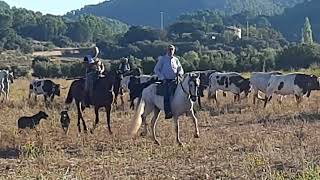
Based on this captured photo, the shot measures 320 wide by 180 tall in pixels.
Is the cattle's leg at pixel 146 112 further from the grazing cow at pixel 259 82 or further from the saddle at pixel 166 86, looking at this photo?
the grazing cow at pixel 259 82

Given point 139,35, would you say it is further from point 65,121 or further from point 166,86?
point 166,86

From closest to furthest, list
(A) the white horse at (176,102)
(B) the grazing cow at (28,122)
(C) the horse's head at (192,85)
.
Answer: (C) the horse's head at (192,85), (A) the white horse at (176,102), (B) the grazing cow at (28,122)

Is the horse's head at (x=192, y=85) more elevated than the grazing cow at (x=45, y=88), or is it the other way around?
the horse's head at (x=192, y=85)

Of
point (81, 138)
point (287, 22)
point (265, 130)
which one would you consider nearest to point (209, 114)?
point (265, 130)

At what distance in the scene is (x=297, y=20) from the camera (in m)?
131

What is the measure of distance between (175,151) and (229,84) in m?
14.3

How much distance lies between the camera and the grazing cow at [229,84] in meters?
27.4

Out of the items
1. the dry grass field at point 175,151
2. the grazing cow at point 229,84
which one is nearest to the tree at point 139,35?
the grazing cow at point 229,84

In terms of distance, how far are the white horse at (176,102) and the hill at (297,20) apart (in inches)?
4189

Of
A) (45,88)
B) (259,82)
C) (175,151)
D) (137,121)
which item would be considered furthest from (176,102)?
(45,88)

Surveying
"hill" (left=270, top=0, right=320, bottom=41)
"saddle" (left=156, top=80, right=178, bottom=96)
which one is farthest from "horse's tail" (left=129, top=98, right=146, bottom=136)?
"hill" (left=270, top=0, right=320, bottom=41)

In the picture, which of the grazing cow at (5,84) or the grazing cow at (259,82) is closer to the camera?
the grazing cow at (259,82)

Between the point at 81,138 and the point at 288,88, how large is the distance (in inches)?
414

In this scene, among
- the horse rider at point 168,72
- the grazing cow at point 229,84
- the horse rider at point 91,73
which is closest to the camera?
the horse rider at point 168,72
